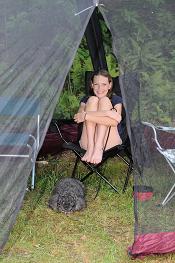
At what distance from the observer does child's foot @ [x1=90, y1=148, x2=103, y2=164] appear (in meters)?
4.48

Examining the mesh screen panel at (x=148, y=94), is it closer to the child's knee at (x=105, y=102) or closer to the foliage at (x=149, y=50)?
the foliage at (x=149, y=50)

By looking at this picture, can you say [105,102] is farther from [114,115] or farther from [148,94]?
[148,94]

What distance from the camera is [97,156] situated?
4.51 meters

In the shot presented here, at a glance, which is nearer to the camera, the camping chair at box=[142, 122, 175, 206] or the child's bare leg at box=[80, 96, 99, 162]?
the camping chair at box=[142, 122, 175, 206]

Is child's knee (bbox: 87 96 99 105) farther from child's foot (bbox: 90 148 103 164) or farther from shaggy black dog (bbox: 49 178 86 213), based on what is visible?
shaggy black dog (bbox: 49 178 86 213)

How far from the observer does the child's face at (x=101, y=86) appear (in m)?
4.70

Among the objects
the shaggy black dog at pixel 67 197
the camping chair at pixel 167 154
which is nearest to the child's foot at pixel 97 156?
the shaggy black dog at pixel 67 197

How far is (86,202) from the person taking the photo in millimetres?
4613

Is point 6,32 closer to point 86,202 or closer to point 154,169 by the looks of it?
point 154,169

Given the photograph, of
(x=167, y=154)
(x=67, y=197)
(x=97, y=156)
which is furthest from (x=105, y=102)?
(x=167, y=154)

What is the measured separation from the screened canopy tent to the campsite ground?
17 centimetres

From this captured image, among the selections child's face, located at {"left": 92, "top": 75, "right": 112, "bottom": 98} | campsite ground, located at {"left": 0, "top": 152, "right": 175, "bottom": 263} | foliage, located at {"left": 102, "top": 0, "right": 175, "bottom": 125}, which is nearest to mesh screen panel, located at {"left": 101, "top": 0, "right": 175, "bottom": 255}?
foliage, located at {"left": 102, "top": 0, "right": 175, "bottom": 125}

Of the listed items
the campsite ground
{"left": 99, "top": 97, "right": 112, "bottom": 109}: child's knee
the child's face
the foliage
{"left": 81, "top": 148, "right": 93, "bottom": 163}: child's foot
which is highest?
the foliage

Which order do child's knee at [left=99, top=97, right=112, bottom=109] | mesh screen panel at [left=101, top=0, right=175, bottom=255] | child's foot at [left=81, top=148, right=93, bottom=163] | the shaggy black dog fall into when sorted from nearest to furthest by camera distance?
mesh screen panel at [left=101, top=0, right=175, bottom=255] → the shaggy black dog → child's foot at [left=81, top=148, right=93, bottom=163] → child's knee at [left=99, top=97, right=112, bottom=109]
